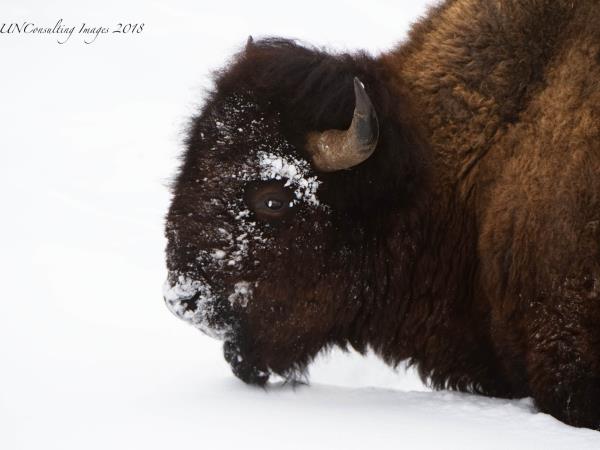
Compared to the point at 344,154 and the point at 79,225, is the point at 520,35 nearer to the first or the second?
the point at 344,154

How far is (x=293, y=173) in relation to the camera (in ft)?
14.1

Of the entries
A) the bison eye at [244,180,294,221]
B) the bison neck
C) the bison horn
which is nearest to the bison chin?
the bison neck

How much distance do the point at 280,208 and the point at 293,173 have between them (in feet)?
0.66

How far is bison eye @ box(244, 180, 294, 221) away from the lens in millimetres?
4305

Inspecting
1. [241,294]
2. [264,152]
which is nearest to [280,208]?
[264,152]

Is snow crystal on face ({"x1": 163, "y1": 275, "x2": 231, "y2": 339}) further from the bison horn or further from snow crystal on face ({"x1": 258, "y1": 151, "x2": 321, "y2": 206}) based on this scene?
the bison horn

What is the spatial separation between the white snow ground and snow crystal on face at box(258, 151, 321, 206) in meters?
0.64

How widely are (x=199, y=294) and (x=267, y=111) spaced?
1.06 metres

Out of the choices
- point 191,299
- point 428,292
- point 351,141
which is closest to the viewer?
point 351,141

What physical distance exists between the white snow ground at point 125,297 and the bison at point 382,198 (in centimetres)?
33

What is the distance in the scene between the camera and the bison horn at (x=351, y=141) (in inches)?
155

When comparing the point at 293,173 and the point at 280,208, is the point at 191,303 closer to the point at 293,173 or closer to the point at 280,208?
the point at 280,208

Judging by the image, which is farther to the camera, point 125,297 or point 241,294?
point 125,297

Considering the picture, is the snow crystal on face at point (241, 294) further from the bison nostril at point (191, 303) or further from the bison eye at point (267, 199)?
the bison eye at point (267, 199)
